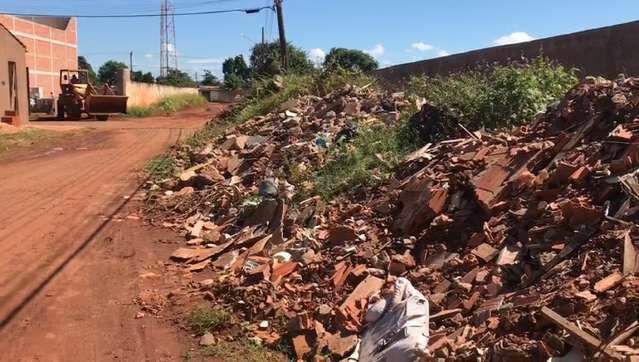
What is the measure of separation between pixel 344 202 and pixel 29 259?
3814mm

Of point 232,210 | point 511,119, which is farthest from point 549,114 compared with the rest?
point 232,210

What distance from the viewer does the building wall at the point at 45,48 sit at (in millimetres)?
48625

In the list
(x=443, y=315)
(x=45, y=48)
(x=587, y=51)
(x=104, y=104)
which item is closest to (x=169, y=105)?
(x=45, y=48)

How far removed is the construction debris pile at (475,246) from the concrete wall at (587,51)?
2.01 m

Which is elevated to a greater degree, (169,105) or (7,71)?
(7,71)

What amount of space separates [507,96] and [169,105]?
43.1 m

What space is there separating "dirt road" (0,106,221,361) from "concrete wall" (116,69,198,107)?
3067cm

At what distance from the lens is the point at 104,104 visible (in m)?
35.3

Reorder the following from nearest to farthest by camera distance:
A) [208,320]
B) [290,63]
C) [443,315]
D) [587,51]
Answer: [443,315] → [208,320] → [587,51] → [290,63]

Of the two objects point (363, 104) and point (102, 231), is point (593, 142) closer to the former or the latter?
point (102, 231)

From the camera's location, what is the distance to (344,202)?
839cm

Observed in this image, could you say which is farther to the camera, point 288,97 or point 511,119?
point 288,97

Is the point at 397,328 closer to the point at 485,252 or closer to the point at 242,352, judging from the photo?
the point at 485,252

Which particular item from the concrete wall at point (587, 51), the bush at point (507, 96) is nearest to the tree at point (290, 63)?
the concrete wall at point (587, 51)
